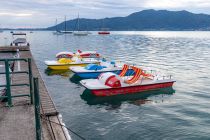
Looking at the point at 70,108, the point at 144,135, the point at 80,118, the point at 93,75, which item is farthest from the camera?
the point at 93,75

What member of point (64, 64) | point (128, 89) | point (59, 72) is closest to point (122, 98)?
point (128, 89)

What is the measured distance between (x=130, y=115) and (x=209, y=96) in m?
10.2

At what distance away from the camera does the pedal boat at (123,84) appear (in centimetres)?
2469

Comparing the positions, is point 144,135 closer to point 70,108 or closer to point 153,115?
point 153,115

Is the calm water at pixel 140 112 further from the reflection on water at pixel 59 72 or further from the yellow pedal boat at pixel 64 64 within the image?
the yellow pedal boat at pixel 64 64

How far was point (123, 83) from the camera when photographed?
2555 centimetres

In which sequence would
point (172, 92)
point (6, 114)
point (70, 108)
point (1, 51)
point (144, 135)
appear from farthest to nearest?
point (1, 51) → point (172, 92) → point (70, 108) → point (144, 135) → point (6, 114)

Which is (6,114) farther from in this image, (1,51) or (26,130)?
(1,51)

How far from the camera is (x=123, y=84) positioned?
2545 centimetres

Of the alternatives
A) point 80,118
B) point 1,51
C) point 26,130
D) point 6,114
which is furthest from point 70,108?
point 1,51

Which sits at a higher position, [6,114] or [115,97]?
[6,114]

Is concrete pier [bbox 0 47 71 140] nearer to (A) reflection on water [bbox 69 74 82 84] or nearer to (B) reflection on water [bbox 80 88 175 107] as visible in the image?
(B) reflection on water [bbox 80 88 175 107]

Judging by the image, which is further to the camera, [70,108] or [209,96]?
[209,96]

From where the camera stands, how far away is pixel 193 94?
2631cm
